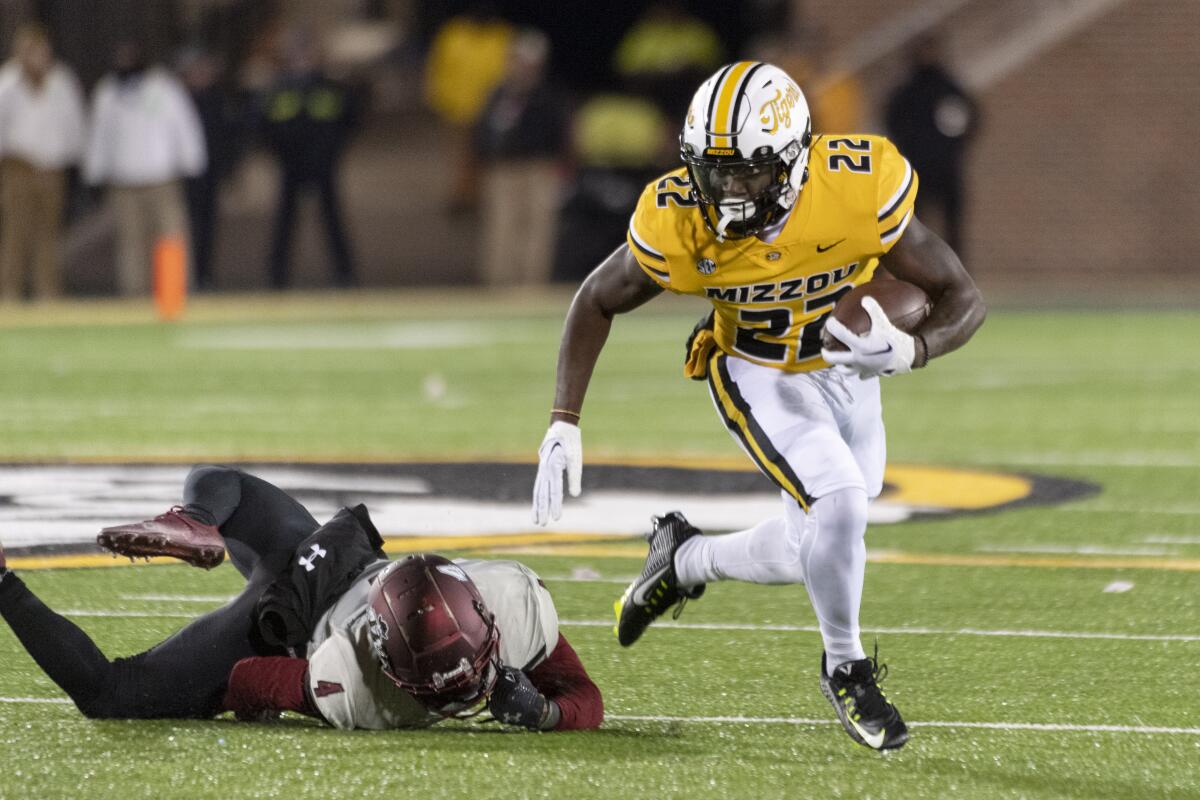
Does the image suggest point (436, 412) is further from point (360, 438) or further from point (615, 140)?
point (615, 140)

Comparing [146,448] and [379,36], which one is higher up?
[379,36]

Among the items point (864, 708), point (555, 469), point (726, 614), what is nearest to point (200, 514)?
point (555, 469)

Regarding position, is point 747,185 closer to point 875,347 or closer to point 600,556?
point 875,347

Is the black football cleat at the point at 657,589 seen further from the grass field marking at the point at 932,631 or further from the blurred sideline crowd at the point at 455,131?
the blurred sideline crowd at the point at 455,131

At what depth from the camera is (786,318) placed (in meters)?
6.00

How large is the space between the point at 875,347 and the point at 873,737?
87cm

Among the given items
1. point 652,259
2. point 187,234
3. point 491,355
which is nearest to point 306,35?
point 187,234

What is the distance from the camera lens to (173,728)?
5.47 meters

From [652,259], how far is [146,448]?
563 cm

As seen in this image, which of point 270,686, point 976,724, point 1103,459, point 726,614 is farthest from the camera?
point 1103,459

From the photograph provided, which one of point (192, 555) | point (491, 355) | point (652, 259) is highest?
point (652, 259)

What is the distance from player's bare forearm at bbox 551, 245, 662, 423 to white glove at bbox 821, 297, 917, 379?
2.34ft

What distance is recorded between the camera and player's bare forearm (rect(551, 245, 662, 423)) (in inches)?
237

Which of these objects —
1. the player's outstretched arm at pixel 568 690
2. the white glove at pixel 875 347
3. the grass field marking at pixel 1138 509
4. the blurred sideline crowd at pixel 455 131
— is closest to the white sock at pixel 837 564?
the white glove at pixel 875 347
